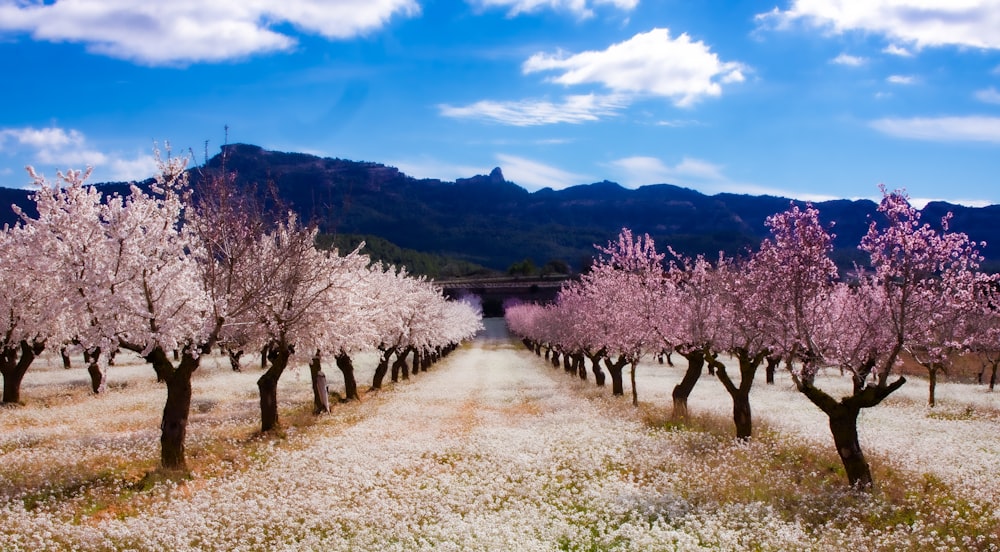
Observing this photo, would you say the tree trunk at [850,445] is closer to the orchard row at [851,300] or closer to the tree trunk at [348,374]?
the orchard row at [851,300]

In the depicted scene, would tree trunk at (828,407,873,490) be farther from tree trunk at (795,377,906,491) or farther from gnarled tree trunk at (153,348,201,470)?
gnarled tree trunk at (153,348,201,470)

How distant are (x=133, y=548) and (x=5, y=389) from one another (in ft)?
99.4

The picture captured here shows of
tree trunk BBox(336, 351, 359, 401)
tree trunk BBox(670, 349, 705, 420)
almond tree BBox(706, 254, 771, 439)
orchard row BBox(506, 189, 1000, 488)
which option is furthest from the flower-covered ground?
tree trunk BBox(336, 351, 359, 401)

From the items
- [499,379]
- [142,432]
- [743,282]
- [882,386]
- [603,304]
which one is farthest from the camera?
[499,379]

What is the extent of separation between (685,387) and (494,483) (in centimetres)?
1580

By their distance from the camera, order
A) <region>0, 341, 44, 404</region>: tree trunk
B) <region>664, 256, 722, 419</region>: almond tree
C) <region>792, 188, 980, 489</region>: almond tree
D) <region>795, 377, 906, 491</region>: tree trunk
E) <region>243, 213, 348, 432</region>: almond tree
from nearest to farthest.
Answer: <region>792, 188, 980, 489</region>: almond tree < <region>795, 377, 906, 491</region>: tree trunk < <region>243, 213, 348, 432</region>: almond tree < <region>664, 256, 722, 419</region>: almond tree < <region>0, 341, 44, 404</region>: tree trunk

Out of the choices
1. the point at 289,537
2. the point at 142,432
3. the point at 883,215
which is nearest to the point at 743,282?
the point at 883,215

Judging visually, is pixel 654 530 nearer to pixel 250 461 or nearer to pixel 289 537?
pixel 289 537

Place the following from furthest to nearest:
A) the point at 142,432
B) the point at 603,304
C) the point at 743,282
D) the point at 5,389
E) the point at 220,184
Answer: the point at 603,304 < the point at 5,389 < the point at 142,432 < the point at 743,282 < the point at 220,184

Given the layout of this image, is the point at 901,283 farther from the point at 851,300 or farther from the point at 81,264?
the point at 81,264

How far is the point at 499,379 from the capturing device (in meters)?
57.4

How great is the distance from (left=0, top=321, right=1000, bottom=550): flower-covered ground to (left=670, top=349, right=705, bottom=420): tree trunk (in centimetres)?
102

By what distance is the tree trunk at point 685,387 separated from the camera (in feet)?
97.9

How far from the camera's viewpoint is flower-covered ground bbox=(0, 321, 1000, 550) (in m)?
13.8
